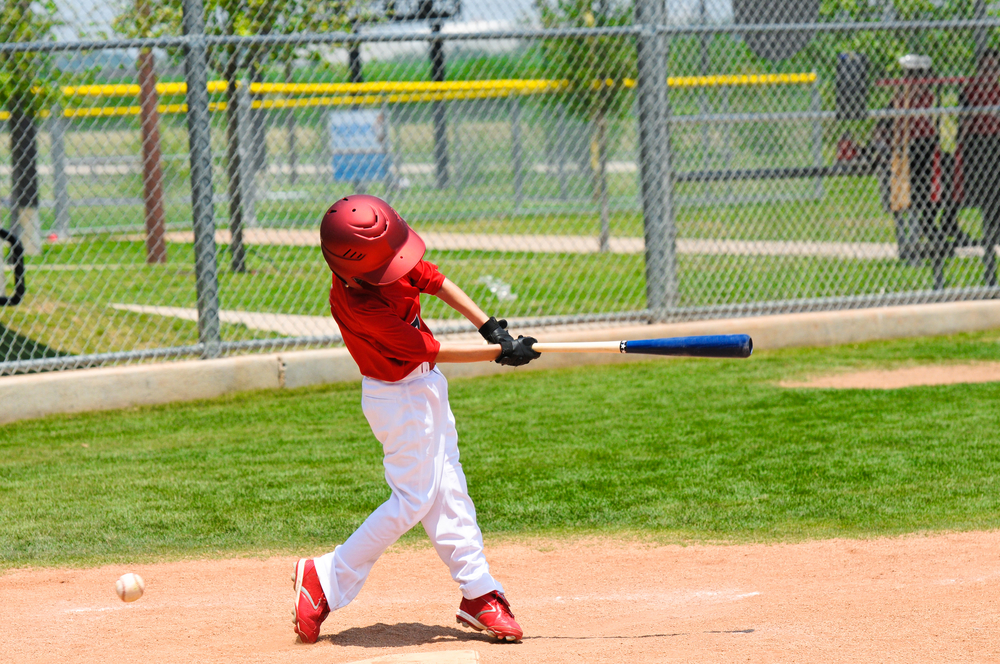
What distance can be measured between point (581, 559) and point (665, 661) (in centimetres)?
132

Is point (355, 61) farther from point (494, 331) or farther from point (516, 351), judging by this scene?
point (516, 351)

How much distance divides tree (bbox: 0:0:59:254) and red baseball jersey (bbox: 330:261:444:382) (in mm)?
4919

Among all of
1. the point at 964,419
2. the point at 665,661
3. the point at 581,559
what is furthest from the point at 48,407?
the point at 964,419

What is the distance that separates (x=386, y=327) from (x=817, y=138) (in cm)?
844

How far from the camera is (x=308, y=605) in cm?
348

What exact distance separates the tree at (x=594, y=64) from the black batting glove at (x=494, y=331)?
648cm

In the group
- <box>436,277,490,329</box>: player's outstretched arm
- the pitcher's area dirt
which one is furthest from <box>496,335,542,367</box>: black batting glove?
the pitcher's area dirt

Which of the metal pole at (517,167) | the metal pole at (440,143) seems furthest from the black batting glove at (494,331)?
the metal pole at (517,167)

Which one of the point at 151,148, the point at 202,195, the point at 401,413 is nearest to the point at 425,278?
the point at 401,413

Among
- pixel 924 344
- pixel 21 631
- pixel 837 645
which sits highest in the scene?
pixel 837 645

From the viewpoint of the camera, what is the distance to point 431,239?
11852mm

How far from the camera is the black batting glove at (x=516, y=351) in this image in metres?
3.45

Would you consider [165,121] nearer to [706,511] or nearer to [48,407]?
[48,407]

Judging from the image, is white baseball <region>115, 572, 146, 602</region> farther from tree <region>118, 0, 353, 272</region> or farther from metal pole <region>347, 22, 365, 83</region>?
metal pole <region>347, 22, 365, 83</region>
